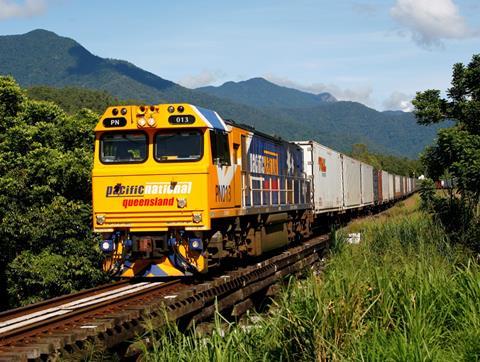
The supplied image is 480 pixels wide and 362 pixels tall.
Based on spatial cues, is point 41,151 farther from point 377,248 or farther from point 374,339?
point 374,339

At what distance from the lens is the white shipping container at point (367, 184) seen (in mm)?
39522

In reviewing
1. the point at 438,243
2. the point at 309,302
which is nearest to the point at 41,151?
the point at 438,243

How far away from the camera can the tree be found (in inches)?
593

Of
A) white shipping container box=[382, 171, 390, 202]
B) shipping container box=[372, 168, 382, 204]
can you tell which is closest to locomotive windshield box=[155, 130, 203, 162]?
shipping container box=[372, 168, 382, 204]

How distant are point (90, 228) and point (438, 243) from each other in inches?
576

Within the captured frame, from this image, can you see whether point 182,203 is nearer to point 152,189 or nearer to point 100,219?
point 152,189

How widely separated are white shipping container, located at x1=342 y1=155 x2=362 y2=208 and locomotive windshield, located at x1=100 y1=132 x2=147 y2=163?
20.2 metres

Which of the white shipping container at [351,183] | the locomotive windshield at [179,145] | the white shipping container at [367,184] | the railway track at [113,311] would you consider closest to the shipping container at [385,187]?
the white shipping container at [367,184]

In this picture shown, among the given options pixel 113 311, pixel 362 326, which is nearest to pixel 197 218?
pixel 113 311

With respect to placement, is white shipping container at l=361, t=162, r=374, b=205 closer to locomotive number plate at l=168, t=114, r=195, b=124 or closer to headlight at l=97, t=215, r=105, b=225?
locomotive number plate at l=168, t=114, r=195, b=124

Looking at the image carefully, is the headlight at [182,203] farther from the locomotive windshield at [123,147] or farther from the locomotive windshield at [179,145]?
the locomotive windshield at [123,147]

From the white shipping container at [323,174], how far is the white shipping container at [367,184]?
312 inches

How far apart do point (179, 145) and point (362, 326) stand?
6760 mm

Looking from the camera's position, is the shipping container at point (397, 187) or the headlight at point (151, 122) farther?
the shipping container at point (397, 187)
